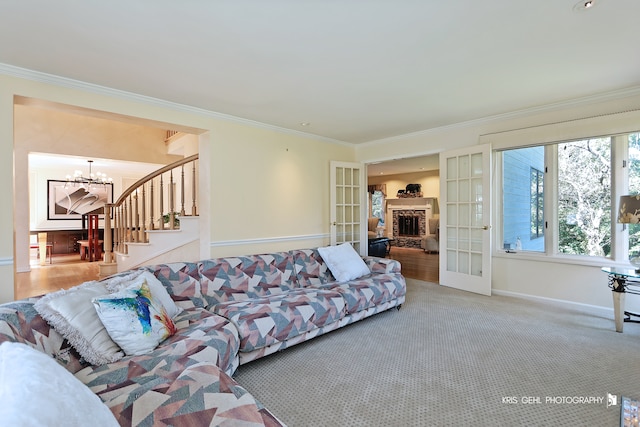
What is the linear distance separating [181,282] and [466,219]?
3.84 m

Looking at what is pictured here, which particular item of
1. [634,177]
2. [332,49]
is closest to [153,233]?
[332,49]

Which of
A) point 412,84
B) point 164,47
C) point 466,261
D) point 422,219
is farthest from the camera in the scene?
point 422,219

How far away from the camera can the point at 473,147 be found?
423cm

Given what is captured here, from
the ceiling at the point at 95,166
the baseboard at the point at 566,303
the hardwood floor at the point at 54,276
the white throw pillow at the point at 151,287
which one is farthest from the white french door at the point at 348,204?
the ceiling at the point at 95,166

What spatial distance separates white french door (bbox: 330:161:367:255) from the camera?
205 inches

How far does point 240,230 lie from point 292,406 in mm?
2534

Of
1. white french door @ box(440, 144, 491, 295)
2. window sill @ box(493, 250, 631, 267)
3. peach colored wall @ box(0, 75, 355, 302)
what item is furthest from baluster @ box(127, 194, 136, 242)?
window sill @ box(493, 250, 631, 267)

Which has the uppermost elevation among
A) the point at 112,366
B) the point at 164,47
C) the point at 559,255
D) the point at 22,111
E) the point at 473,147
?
the point at 22,111

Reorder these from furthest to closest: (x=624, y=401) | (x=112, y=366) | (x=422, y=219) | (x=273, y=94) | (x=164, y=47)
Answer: (x=422, y=219), (x=273, y=94), (x=164, y=47), (x=624, y=401), (x=112, y=366)

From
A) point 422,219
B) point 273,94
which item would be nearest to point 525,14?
point 273,94

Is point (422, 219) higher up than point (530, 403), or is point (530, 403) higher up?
point (422, 219)

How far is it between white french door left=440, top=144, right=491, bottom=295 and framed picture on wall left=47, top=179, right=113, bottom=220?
28.2 feet

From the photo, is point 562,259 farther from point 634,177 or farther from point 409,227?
point 409,227

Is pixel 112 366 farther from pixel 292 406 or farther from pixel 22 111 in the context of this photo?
pixel 22 111
